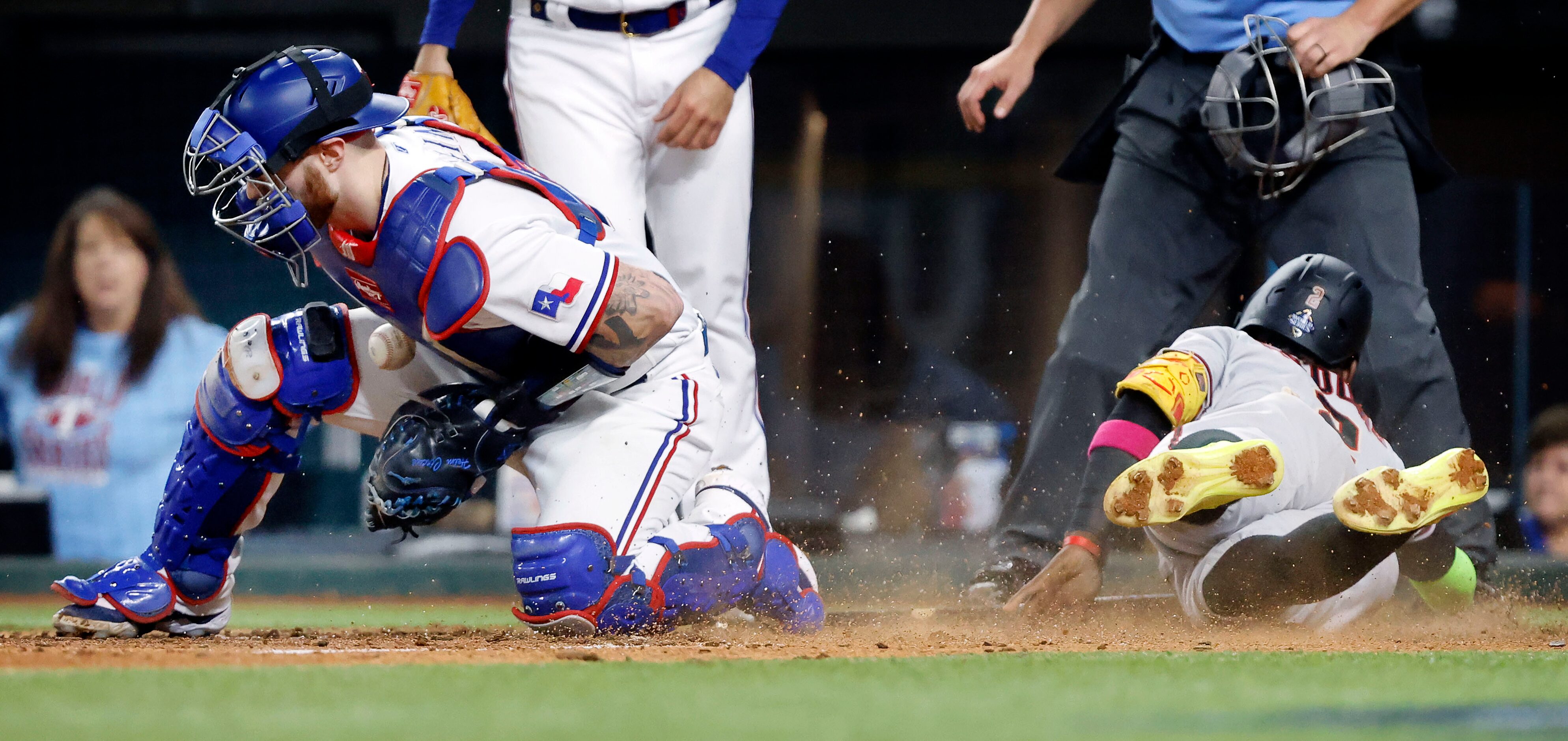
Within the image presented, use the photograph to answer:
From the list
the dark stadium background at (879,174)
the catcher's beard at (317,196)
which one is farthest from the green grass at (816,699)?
the dark stadium background at (879,174)

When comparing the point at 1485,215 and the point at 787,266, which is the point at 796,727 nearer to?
the point at 787,266

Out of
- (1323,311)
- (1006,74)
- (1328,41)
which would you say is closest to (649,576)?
(1323,311)

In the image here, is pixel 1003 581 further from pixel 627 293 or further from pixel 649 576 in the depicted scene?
pixel 627 293

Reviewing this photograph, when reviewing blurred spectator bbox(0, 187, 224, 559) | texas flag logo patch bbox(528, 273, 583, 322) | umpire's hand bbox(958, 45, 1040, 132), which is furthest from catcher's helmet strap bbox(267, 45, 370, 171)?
blurred spectator bbox(0, 187, 224, 559)

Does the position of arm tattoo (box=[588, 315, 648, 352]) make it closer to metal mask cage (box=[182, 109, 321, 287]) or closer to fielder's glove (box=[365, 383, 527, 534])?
fielder's glove (box=[365, 383, 527, 534])

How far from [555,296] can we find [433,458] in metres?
0.37

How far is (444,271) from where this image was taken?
232cm

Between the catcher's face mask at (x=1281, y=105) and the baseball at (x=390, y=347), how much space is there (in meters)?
1.64

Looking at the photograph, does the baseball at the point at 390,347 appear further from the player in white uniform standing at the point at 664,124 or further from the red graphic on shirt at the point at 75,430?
the red graphic on shirt at the point at 75,430

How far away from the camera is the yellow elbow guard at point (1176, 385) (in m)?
2.67

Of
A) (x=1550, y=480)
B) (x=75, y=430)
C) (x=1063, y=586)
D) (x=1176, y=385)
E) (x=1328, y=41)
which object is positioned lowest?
(x=1550, y=480)

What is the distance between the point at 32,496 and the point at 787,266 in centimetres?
305

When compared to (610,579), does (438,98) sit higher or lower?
higher

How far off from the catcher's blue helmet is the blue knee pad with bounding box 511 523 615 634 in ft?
2.04
